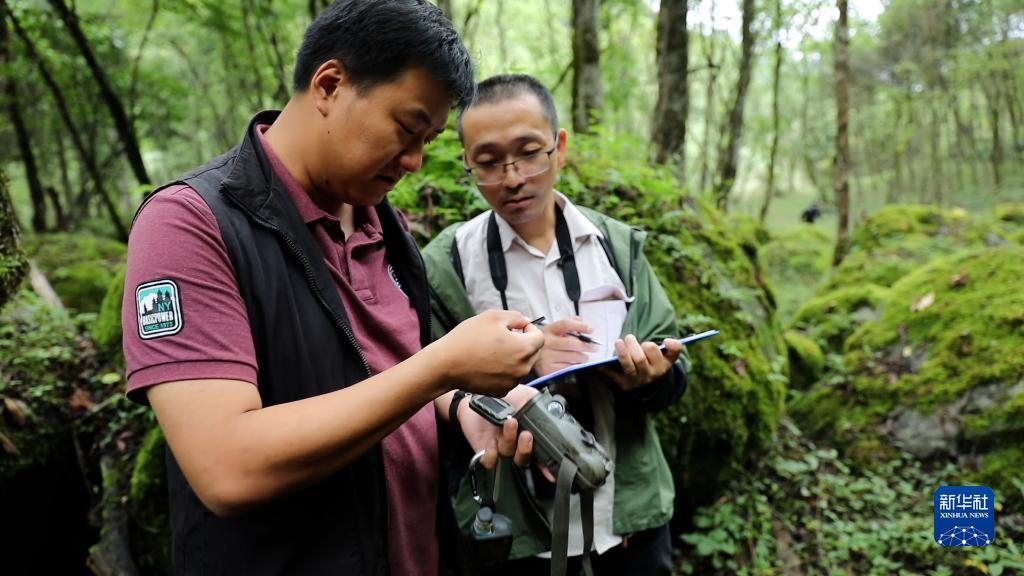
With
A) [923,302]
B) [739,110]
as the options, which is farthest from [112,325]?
[739,110]

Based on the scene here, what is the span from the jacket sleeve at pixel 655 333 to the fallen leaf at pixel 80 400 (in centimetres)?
331

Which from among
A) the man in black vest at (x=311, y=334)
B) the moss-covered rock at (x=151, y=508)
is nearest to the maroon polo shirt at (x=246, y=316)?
the man in black vest at (x=311, y=334)

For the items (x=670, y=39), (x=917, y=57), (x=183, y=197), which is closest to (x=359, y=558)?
(x=183, y=197)

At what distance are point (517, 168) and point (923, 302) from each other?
4.58m

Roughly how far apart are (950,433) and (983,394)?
0.35m

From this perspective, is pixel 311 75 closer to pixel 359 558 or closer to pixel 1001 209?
pixel 359 558

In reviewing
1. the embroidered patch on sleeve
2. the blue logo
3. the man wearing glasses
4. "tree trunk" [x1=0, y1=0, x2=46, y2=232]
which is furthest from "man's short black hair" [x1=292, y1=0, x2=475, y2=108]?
"tree trunk" [x1=0, y1=0, x2=46, y2=232]

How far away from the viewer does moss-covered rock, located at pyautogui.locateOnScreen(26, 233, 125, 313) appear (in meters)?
6.40

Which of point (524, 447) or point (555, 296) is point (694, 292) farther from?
point (524, 447)

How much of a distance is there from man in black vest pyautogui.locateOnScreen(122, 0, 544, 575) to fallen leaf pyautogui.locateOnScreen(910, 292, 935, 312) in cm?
520

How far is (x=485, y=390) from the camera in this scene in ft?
4.36

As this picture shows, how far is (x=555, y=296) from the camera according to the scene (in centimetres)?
253

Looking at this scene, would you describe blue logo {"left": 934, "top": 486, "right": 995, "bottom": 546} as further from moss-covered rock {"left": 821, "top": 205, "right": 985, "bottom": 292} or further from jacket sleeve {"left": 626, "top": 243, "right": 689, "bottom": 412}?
moss-covered rock {"left": 821, "top": 205, "right": 985, "bottom": 292}

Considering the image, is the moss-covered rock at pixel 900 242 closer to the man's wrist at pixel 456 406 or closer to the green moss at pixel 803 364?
the green moss at pixel 803 364
